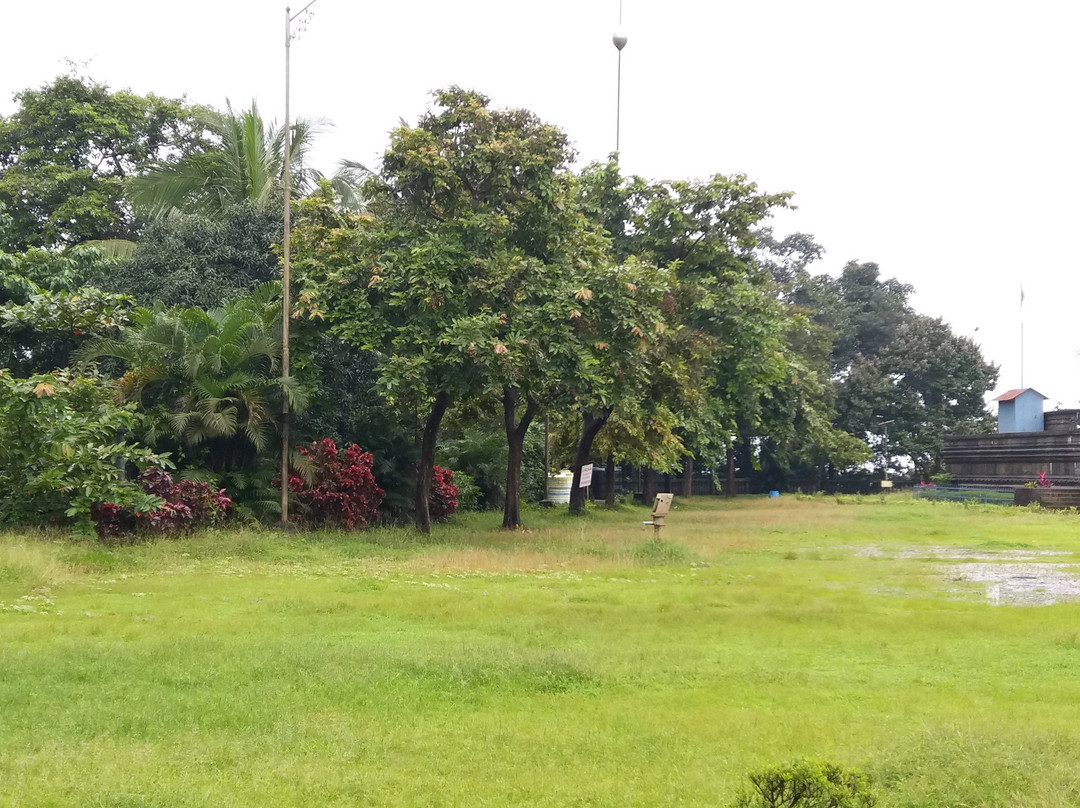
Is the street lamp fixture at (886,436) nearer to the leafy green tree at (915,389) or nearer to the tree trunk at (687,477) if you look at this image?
the leafy green tree at (915,389)

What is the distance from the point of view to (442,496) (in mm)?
24141

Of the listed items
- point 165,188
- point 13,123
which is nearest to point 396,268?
point 165,188

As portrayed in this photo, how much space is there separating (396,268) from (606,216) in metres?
10.5

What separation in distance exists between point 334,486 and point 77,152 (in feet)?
72.4

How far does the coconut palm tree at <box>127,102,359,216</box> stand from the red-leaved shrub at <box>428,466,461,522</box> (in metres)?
9.41

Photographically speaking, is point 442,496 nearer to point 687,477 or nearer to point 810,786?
point 810,786

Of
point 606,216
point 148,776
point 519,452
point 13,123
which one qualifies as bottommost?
point 148,776

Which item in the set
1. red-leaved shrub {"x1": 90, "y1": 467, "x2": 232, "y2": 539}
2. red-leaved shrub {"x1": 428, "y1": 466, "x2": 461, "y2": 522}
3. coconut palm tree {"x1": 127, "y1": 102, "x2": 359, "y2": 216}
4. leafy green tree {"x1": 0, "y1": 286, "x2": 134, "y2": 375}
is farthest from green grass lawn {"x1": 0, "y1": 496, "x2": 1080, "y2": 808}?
coconut palm tree {"x1": 127, "y1": 102, "x2": 359, "y2": 216}

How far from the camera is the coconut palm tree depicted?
95.8 feet

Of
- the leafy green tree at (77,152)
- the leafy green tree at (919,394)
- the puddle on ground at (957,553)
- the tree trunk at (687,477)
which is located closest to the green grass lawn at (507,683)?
the puddle on ground at (957,553)

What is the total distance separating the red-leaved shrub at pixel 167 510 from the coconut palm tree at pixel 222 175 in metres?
11.7

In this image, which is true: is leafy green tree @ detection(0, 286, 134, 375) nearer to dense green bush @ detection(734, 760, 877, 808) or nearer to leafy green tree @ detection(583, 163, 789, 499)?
leafy green tree @ detection(583, 163, 789, 499)

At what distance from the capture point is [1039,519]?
92.8 ft

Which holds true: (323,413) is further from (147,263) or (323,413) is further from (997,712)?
(997,712)
